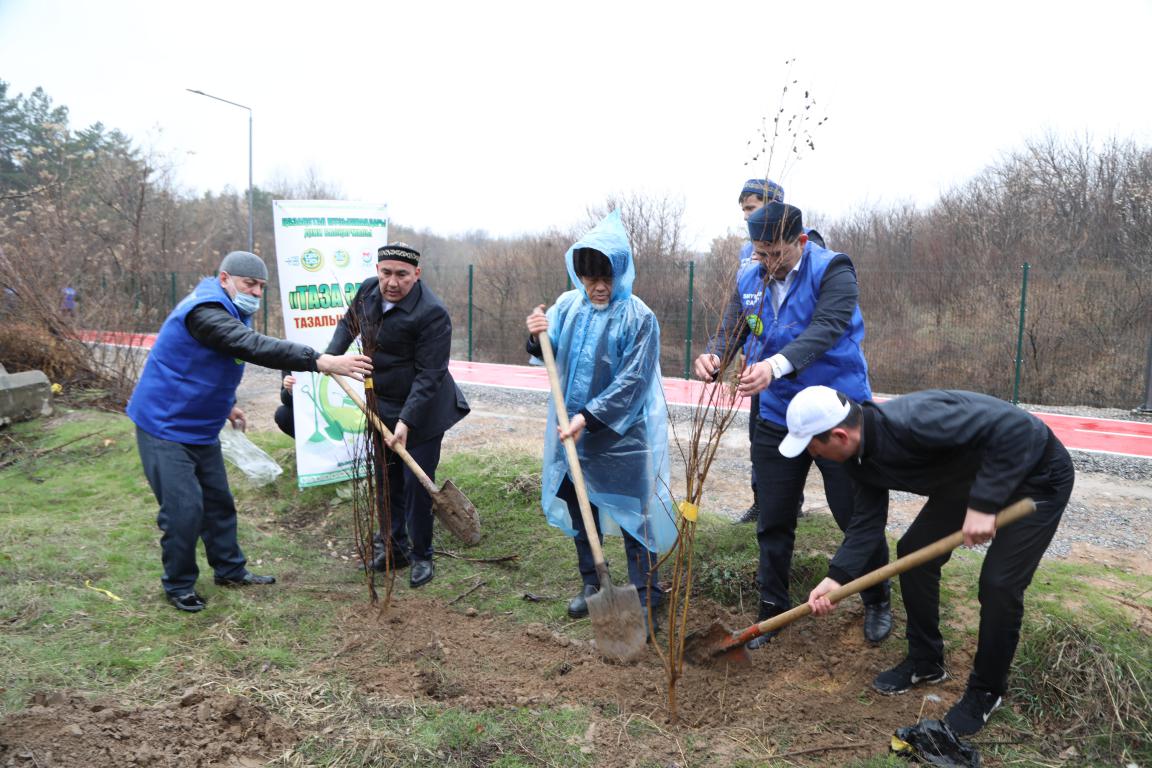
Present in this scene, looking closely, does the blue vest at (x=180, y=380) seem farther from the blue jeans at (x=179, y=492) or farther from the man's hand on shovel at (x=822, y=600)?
the man's hand on shovel at (x=822, y=600)

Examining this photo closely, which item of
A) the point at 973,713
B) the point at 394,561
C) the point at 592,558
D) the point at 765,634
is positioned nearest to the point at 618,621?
the point at 592,558

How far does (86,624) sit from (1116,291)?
45.9 feet

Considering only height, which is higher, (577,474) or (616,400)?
(616,400)

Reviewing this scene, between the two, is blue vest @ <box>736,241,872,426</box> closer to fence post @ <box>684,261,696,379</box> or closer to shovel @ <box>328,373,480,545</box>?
shovel @ <box>328,373,480,545</box>

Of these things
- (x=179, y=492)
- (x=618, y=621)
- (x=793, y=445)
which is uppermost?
(x=793, y=445)

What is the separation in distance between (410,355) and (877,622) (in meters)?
2.69

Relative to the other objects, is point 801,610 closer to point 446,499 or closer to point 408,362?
point 446,499

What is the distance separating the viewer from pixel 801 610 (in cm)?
279

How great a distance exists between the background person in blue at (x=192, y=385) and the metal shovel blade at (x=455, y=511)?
93cm

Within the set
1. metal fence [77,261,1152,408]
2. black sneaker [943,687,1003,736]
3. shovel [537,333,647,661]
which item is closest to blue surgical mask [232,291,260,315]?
shovel [537,333,647,661]

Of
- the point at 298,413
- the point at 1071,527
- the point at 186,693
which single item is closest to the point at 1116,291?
the point at 1071,527

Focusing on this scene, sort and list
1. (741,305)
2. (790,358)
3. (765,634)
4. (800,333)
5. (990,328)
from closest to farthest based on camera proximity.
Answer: (790,358), (800,333), (765,634), (741,305), (990,328)

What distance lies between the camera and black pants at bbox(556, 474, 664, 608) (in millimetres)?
3727

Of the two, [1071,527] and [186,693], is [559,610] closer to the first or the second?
[186,693]
